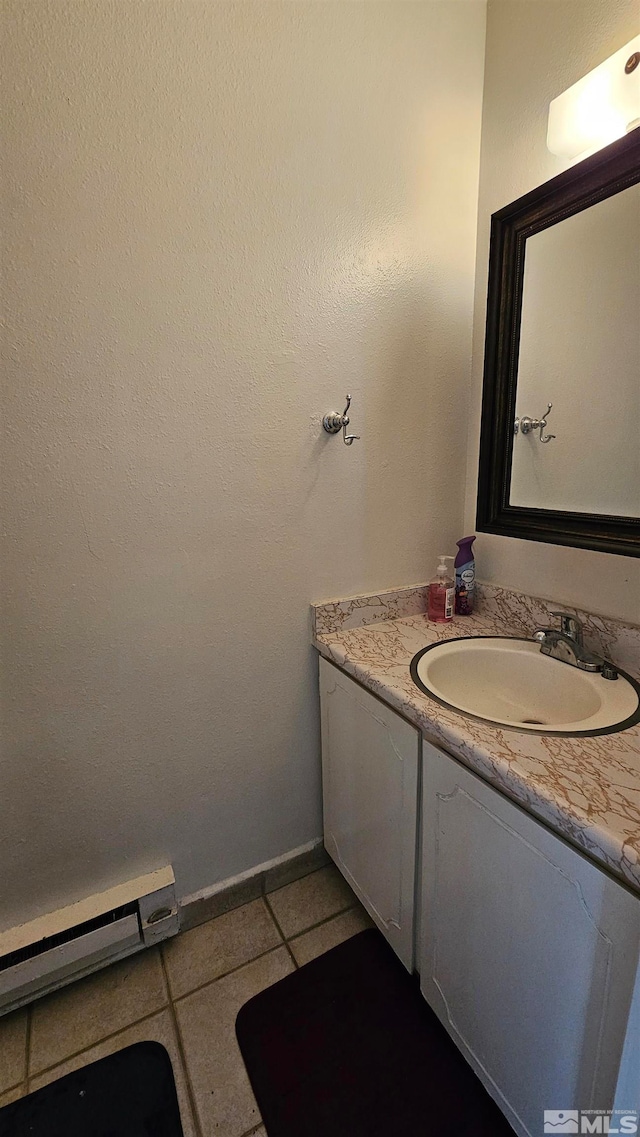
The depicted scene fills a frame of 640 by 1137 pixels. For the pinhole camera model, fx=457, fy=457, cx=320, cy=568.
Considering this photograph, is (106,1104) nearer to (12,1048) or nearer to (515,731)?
(12,1048)

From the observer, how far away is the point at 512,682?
45.2 inches

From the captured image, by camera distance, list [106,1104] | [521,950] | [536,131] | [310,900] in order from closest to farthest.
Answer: [521,950]
[106,1104]
[536,131]
[310,900]

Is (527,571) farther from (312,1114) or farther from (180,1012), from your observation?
(180,1012)

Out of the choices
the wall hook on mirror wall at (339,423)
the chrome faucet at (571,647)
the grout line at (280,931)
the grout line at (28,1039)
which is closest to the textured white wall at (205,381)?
the wall hook on mirror wall at (339,423)

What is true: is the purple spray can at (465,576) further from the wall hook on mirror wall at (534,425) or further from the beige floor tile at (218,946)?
the beige floor tile at (218,946)

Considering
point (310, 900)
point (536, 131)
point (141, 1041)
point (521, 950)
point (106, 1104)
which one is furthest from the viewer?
point (310, 900)

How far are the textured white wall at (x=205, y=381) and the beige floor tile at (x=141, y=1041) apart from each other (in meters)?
0.29

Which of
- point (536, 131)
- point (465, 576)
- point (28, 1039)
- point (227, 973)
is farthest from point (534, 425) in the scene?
point (28, 1039)

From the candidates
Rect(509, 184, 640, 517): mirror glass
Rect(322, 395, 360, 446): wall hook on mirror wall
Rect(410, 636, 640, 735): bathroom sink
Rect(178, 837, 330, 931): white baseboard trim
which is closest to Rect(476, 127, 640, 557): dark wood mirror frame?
Rect(509, 184, 640, 517): mirror glass

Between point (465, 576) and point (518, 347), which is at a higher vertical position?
point (518, 347)

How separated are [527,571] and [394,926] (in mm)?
945

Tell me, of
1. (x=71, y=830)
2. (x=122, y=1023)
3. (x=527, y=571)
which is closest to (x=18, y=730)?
(x=71, y=830)

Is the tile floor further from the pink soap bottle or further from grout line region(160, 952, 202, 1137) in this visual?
the pink soap bottle

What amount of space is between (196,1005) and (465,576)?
1278 millimetres
